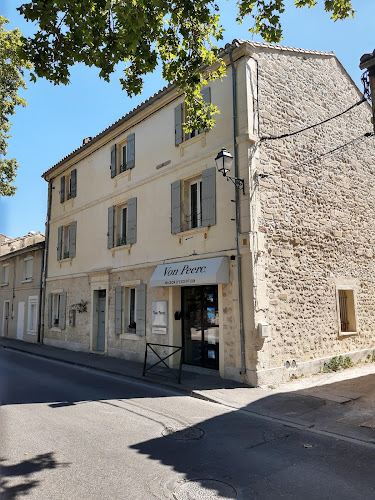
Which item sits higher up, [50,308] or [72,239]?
[72,239]

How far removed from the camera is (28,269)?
2000 cm

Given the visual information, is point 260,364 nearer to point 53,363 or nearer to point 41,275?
point 53,363

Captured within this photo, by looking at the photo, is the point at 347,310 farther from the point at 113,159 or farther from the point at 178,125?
the point at 113,159

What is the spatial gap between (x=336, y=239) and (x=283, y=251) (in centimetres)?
264

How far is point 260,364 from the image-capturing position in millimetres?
8172

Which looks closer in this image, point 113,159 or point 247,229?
point 247,229

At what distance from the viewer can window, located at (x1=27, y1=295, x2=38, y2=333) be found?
730 inches

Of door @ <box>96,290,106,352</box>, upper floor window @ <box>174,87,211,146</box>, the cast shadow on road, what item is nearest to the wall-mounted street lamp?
upper floor window @ <box>174,87,211,146</box>

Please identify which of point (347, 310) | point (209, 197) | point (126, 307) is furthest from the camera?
point (126, 307)

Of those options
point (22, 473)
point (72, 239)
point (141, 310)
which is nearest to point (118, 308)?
point (141, 310)

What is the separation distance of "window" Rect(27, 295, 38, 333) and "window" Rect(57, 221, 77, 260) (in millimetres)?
3342

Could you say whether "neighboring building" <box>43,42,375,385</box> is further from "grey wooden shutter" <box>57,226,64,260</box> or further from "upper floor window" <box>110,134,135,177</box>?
"grey wooden shutter" <box>57,226,64,260</box>

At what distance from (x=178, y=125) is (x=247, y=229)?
4196 millimetres

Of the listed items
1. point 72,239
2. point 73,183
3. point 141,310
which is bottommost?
point 141,310
